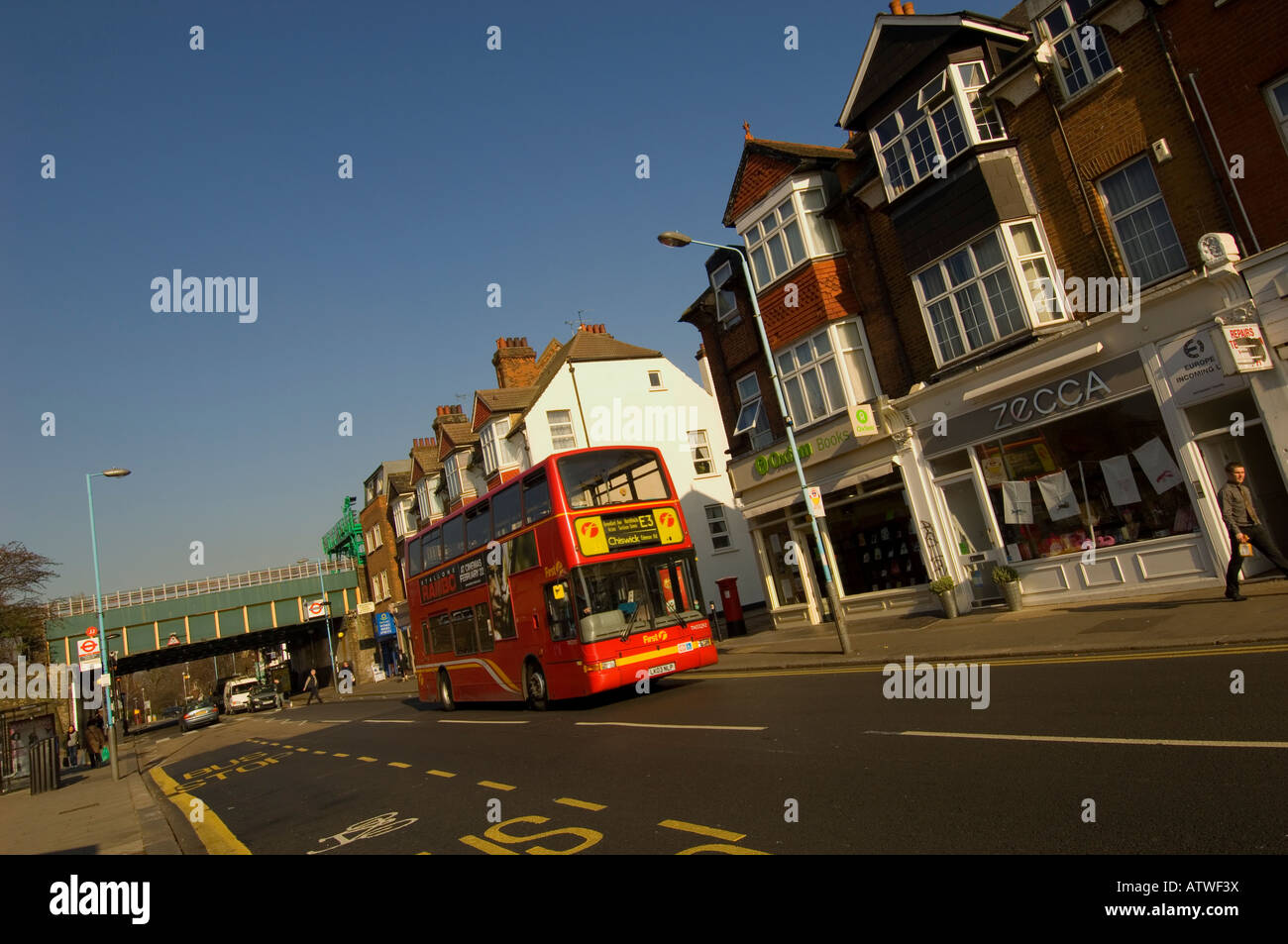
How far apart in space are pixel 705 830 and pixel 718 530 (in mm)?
30977

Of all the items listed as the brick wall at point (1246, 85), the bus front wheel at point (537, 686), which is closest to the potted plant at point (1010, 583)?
the brick wall at point (1246, 85)

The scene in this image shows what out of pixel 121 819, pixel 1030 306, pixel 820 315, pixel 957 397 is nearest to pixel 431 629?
pixel 121 819

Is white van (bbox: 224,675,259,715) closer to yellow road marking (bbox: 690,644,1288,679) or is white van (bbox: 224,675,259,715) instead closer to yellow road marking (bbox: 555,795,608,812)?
yellow road marking (bbox: 690,644,1288,679)

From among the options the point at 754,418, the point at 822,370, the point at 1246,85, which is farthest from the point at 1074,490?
the point at 754,418

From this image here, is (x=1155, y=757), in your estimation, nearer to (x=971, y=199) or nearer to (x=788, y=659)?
(x=788, y=659)

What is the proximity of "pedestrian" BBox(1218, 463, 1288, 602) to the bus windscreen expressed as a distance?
930 centimetres

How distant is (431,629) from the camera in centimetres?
2167

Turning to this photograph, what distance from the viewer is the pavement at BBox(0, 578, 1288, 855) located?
32.4ft

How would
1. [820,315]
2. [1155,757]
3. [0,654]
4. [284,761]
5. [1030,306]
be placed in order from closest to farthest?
[1155,757], [1030,306], [284,761], [820,315], [0,654]

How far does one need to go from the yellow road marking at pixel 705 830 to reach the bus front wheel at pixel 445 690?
15.8 m

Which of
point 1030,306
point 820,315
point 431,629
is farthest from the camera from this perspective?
point 431,629

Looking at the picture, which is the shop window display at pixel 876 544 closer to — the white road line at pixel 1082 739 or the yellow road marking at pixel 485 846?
the white road line at pixel 1082 739

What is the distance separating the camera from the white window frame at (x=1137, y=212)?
13.2m
